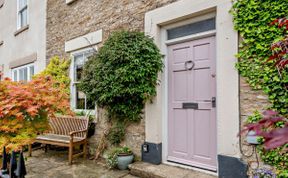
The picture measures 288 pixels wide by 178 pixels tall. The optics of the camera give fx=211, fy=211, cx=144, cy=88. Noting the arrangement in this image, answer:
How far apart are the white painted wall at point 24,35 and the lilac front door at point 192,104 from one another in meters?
4.95

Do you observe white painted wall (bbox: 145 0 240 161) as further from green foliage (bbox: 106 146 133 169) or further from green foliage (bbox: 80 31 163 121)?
green foliage (bbox: 106 146 133 169)

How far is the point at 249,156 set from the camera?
2.96 meters

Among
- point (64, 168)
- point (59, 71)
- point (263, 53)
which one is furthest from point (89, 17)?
point (263, 53)

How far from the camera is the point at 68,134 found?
5355mm

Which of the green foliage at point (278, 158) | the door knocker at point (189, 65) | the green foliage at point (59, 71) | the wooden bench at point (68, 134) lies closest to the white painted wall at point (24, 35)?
the green foliage at point (59, 71)

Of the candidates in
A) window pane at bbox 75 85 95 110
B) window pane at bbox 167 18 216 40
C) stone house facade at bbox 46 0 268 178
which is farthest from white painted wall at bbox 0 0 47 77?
window pane at bbox 167 18 216 40

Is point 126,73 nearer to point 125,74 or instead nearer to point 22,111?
point 125,74

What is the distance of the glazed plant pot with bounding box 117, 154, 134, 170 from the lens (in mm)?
4055

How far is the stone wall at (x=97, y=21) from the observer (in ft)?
14.1

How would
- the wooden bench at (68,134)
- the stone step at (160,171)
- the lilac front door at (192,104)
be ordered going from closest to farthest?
the stone step at (160,171), the lilac front door at (192,104), the wooden bench at (68,134)

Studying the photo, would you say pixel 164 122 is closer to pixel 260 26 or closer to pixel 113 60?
pixel 113 60

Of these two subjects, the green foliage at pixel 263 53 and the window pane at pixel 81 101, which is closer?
the green foliage at pixel 263 53

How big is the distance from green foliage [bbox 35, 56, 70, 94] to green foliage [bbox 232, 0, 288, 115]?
4611 mm

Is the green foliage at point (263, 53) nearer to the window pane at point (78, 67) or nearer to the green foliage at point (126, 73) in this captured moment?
the green foliage at point (126, 73)
